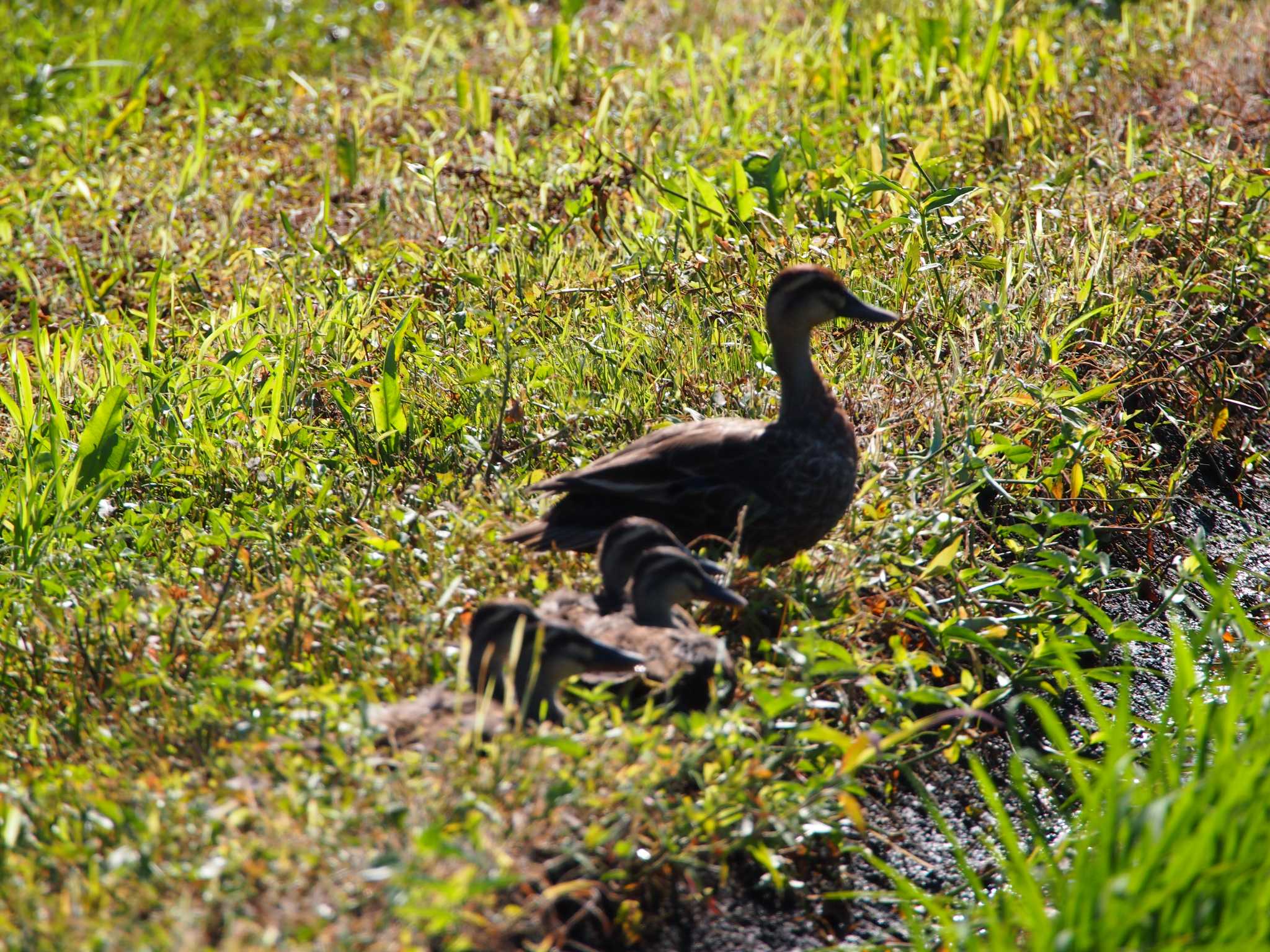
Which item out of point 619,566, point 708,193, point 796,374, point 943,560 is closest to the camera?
point 619,566

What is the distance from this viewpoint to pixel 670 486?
407 centimetres

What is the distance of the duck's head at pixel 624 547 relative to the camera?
12.3ft

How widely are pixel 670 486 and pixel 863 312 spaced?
2.94 ft

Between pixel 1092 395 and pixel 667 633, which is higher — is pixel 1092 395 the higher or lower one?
the higher one

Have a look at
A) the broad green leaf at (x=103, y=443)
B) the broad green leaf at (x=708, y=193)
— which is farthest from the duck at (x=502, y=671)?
the broad green leaf at (x=708, y=193)

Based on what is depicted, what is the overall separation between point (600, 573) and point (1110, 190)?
12.0ft

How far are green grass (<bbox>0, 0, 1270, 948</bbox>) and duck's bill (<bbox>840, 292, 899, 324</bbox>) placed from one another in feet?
1.29

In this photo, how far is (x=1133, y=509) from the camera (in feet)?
16.0

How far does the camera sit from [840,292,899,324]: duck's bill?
4312 mm

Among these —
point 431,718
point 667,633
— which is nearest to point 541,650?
point 431,718

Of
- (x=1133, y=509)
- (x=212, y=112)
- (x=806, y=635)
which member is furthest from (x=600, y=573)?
(x=212, y=112)

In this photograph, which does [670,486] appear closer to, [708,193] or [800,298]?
[800,298]

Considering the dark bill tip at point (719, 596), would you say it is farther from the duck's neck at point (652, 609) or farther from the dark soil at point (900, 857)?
the dark soil at point (900, 857)

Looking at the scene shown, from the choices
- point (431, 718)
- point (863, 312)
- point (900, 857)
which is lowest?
point (900, 857)
